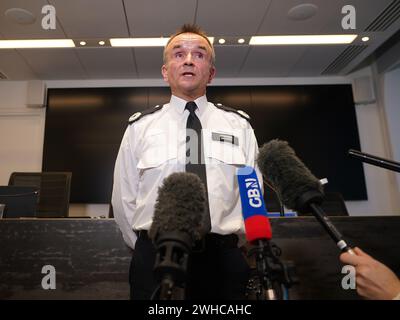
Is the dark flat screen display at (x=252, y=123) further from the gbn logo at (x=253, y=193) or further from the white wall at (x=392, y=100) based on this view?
the gbn logo at (x=253, y=193)

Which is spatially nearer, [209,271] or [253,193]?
[253,193]

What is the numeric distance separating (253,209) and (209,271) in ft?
1.25

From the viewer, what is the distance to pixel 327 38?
333 cm

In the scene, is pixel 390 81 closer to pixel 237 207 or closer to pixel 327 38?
pixel 327 38

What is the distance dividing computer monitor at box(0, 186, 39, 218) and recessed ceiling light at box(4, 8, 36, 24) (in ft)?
5.92

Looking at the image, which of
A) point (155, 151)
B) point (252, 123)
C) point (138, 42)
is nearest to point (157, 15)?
point (138, 42)

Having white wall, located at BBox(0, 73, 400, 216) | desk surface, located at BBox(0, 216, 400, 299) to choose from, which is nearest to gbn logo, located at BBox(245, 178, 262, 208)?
desk surface, located at BBox(0, 216, 400, 299)

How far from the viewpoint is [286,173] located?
0.66m

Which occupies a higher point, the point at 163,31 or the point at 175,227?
the point at 163,31

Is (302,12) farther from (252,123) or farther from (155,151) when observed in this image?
(155,151)

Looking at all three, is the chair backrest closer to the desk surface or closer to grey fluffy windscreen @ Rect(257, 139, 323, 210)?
the desk surface

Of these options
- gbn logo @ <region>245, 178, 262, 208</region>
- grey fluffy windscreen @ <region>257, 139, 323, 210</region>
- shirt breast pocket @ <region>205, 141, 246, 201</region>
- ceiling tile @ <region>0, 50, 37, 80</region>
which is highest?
ceiling tile @ <region>0, 50, 37, 80</region>

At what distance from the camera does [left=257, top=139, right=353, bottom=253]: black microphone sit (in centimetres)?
56
